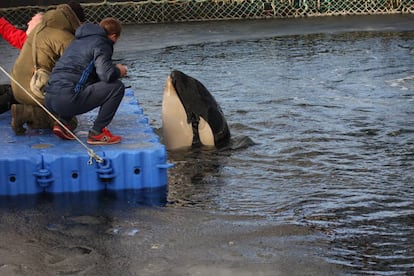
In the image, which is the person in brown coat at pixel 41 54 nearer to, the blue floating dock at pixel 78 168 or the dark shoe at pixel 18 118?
the dark shoe at pixel 18 118

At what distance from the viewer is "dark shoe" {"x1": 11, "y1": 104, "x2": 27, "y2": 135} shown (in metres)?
7.82

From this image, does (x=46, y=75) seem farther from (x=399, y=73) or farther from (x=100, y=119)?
(x=399, y=73)

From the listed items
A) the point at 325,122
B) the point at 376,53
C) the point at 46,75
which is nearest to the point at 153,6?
the point at 376,53

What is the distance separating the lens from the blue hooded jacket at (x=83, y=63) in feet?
23.7

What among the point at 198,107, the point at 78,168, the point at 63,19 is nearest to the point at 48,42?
the point at 63,19

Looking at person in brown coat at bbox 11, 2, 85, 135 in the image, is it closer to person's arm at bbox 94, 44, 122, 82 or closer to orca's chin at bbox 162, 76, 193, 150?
person's arm at bbox 94, 44, 122, 82

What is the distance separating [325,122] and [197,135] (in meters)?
2.01

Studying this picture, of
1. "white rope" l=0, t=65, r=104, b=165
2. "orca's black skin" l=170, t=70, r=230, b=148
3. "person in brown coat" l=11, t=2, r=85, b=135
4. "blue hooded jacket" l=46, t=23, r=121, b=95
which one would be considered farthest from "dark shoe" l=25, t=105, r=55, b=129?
"orca's black skin" l=170, t=70, r=230, b=148

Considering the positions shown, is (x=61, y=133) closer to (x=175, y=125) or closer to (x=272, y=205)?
(x=175, y=125)

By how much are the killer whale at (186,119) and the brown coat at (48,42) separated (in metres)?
1.52

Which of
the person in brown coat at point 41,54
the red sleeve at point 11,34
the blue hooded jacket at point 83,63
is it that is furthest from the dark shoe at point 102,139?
the red sleeve at point 11,34

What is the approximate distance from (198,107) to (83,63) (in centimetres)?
195

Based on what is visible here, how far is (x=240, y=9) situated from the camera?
950 inches

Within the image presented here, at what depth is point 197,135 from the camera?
8.92m
